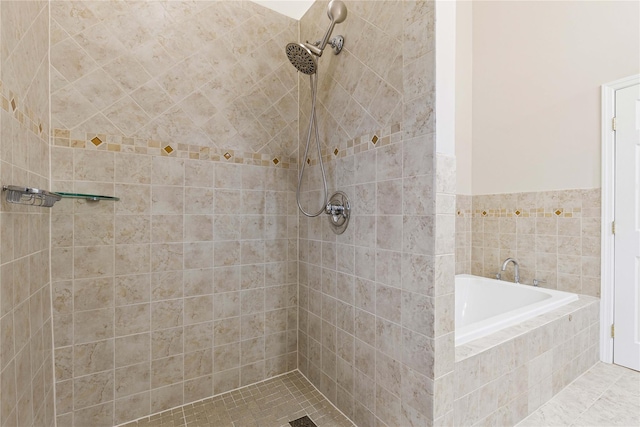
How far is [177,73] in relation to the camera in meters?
1.58

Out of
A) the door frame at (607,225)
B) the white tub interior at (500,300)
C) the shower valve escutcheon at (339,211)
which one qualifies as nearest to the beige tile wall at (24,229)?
the shower valve escutcheon at (339,211)

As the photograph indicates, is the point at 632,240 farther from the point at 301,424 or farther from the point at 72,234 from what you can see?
the point at 72,234

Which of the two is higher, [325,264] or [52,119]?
[52,119]

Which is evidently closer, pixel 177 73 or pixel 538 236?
pixel 177 73

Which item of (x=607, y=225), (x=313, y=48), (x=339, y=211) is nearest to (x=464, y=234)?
(x=607, y=225)

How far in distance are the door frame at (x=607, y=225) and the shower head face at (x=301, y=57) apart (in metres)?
2.05

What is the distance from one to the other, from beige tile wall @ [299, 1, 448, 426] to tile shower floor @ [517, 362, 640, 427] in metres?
0.75

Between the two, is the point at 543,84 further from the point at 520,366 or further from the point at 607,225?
the point at 520,366

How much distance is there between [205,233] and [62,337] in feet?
2.54

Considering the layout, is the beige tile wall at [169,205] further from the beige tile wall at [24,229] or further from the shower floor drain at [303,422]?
the shower floor drain at [303,422]

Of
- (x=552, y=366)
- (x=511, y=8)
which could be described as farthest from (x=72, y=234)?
(x=511, y=8)

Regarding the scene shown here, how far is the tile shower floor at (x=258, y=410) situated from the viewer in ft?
4.78

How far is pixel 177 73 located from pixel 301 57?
27.1 inches

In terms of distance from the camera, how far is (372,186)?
4.50 feet
